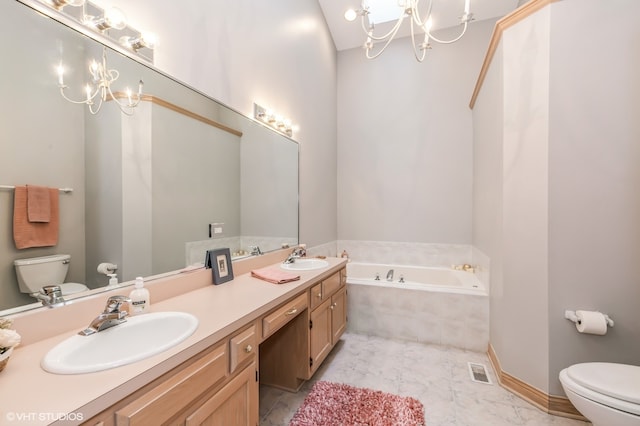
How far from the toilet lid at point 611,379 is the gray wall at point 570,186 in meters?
0.27

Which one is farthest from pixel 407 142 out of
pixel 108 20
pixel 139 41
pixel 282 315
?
pixel 108 20

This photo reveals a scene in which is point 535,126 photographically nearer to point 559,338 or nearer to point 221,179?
point 559,338

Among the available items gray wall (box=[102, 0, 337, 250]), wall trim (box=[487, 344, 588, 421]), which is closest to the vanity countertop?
gray wall (box=[102, 0, 337, 250])

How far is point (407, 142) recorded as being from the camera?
3.58 metres

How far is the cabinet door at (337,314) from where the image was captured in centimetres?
221

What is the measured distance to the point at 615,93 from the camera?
5.29ft

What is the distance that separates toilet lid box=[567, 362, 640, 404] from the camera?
1.22 meters

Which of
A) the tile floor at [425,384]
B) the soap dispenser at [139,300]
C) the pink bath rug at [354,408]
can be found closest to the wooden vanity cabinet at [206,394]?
the soap dispenser at [139,300]

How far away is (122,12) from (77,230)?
38.5 inches

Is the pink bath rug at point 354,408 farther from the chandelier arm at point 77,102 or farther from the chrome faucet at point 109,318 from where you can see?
the chandelier arm at point 77,102

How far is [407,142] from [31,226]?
138 inches

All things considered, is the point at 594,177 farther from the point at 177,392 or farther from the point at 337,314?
the point at 177,392

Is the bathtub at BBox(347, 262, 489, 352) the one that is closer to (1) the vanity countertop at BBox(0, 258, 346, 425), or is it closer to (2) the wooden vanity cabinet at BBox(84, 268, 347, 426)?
(2) the wooden vanity cabinet at BBox(84, 268, 347, 426)

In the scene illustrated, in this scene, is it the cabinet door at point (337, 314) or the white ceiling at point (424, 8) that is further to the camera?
the white ceiling at point (424, 8)
